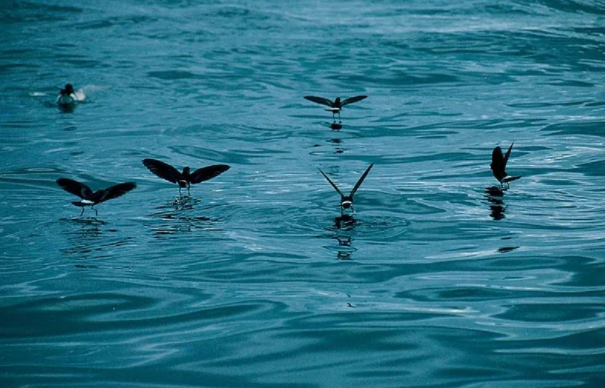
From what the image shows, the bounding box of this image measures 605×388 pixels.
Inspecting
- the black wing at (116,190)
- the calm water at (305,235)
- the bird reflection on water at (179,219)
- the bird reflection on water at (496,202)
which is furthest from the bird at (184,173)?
the bird reflection on water at (496,202)

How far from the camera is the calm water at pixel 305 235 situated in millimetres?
5066

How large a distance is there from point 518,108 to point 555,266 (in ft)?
34.3

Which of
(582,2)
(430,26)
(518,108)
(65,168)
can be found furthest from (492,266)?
(582,2)

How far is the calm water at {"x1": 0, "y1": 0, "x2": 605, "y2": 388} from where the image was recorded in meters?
5.07

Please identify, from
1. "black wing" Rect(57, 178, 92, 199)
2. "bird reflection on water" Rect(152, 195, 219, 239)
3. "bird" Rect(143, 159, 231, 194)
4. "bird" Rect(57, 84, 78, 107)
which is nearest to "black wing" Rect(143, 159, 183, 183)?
"bird" Rect(143, 159, 231, 194)

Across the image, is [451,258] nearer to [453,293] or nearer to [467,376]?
[453,293]

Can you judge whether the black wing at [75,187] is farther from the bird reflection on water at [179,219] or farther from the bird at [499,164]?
the bird at [499,164]

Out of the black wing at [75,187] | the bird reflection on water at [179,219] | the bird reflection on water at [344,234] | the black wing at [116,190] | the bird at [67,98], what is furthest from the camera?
the bird at [67,98]

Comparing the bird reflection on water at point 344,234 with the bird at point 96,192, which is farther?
the bird at point 96,192

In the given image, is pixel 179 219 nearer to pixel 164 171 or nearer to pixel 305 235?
pixel 164 171

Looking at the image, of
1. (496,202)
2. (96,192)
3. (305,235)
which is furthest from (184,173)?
(496,202)

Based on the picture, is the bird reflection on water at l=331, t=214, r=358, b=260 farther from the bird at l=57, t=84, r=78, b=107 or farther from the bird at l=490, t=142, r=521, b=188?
the bird at l=57, t=84, r=78, b=107

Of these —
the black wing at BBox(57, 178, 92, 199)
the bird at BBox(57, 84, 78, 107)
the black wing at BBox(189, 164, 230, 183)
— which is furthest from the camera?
the bird at BBox(57, 84, 78, 107)

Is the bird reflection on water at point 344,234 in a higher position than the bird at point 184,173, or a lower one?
lower
